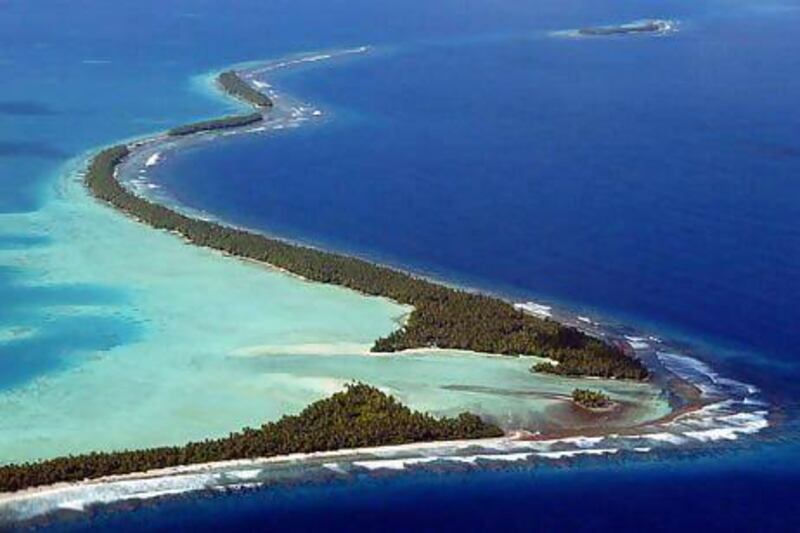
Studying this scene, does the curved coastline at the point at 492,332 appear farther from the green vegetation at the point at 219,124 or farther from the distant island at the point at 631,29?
the distant island at the point at 631,29

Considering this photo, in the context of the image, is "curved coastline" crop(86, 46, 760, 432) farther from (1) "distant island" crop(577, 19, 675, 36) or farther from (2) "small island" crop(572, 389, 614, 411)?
(1) "distant island" crop(577, 19, 675, 36)

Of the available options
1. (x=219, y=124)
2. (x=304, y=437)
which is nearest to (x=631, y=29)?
(x=219, y=124)

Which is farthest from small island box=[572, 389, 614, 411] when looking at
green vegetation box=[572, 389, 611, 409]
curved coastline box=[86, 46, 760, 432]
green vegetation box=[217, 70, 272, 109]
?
green vegetation box=[217, 70, 272, 109]

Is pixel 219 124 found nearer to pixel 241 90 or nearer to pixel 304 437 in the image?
pixel 241 90

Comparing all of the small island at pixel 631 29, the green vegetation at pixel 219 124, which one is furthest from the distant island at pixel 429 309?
the small island at pixel 631 29

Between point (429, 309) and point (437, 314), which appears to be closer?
point (437, 314)

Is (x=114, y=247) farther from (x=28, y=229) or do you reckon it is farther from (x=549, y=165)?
(x=549, y=165)
